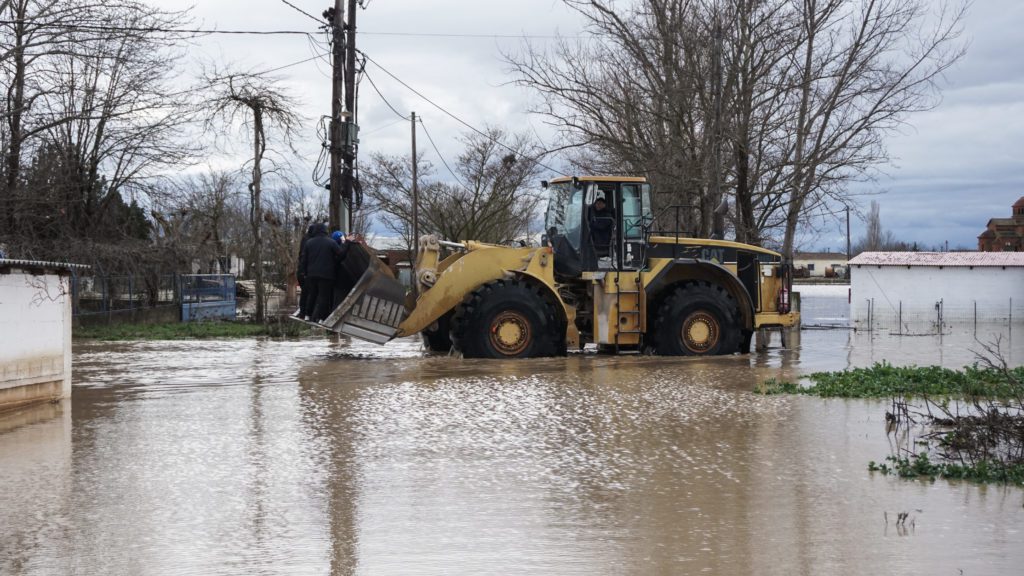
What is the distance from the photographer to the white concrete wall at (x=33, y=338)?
469 inches

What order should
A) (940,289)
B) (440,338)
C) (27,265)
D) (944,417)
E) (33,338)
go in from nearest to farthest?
(944,417) → (27,265) → (33,338) → (440,338) → (940,289)

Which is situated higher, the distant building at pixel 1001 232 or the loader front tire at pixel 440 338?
the distant building at pixel 1001 232

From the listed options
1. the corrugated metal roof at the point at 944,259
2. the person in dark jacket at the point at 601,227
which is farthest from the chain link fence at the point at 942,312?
the person in dark jacket at the point at 601,227

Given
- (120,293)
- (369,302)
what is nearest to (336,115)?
(369,302)

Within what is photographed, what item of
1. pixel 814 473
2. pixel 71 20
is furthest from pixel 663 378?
pixel 71 20

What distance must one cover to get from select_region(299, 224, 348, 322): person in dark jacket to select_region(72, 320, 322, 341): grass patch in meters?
7.59

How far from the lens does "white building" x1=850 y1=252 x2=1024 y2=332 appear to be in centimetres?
3631

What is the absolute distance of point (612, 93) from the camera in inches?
1013

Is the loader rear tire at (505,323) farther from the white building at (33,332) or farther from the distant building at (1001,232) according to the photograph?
the distant building at (1001,232)

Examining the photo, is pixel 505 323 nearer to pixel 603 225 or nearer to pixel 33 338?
pixel 603 225

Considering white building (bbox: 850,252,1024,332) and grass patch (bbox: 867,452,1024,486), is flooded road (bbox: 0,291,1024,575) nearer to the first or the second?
grass patch (bbox: 867,452,1024,486)

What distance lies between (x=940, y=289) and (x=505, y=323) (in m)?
23.4

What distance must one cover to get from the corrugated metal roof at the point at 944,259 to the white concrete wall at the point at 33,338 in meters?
28.6

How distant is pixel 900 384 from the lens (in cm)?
1354
